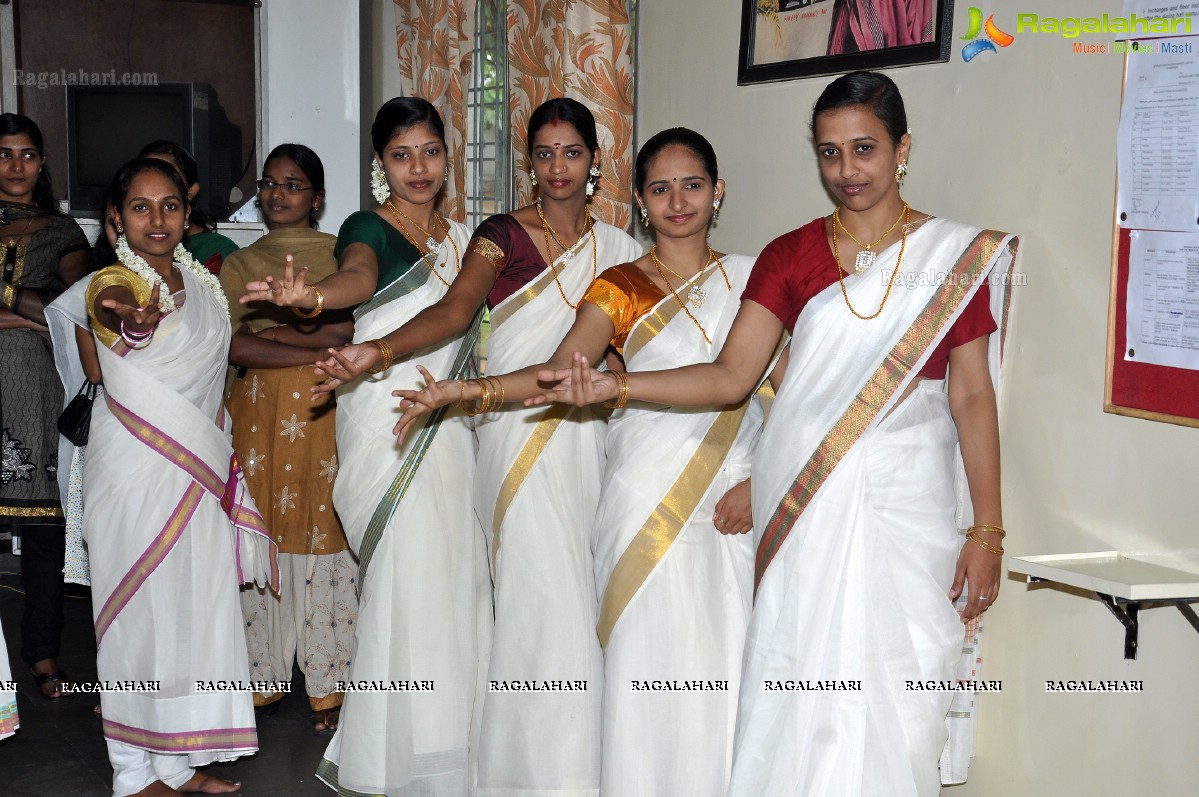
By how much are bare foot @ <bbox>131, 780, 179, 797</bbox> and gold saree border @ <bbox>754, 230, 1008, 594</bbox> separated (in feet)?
5.86

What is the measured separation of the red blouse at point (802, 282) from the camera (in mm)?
2346

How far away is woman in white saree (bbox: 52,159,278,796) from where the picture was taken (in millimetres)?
2932

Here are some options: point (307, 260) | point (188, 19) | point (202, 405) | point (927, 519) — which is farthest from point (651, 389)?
point (188, 19)

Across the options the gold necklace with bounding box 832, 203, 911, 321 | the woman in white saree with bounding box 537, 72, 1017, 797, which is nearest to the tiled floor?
the woman in white saree with bounding box 537, 72, 1017, 797

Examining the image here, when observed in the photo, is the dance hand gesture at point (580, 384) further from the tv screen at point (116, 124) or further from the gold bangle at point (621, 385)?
the tv screen at point (116, 124)

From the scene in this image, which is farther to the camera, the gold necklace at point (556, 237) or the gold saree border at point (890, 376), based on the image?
the gold necklace at point (556, 237)

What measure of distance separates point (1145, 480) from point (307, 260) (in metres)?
2.54

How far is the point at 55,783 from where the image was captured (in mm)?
3176

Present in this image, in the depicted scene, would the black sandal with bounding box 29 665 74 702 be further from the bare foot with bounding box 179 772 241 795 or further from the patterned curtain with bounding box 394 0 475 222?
the patterned curtain with bounding box 394 0 475 222

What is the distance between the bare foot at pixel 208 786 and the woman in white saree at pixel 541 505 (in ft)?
2.43

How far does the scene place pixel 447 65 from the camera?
459 centimetres

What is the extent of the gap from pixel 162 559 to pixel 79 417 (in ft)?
1.71

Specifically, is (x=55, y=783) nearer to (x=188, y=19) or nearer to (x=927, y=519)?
(x=927, y=519)

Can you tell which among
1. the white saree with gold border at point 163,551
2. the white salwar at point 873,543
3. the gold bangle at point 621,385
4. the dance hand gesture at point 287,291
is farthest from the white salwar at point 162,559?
the white salwar at point 873,543
